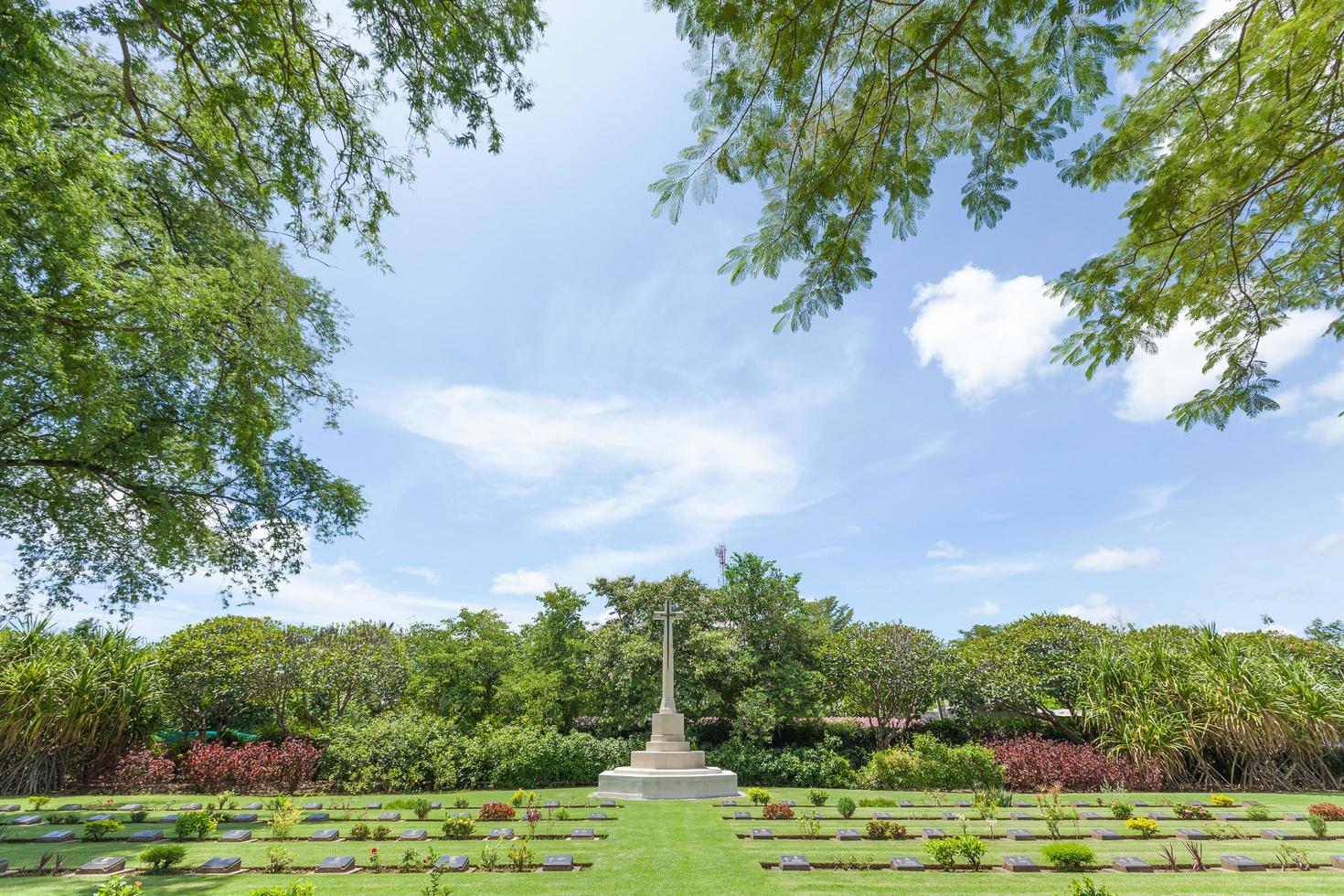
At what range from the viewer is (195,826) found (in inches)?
346

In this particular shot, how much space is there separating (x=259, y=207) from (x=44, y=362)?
4.99 meters

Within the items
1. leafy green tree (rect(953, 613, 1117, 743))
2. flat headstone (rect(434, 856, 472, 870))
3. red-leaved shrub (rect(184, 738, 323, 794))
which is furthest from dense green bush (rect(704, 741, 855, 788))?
flat headstone (rect(434, 856, 472, 870))

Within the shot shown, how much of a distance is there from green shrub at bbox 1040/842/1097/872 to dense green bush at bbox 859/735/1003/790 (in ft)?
25.6

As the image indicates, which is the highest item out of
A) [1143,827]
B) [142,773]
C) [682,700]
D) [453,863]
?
[682,700]

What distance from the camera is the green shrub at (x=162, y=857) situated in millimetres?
7016

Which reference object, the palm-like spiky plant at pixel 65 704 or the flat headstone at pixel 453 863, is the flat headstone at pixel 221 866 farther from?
the palm-like spiky plant at pixel 65 704

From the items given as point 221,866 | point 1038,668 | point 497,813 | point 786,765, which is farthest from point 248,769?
point 1038,668

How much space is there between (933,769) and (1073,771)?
10.7 ft

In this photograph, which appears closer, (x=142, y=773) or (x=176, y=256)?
(x=176, y=256)

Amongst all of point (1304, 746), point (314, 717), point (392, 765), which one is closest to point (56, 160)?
point (392, 765)

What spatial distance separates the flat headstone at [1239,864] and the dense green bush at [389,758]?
560 inches

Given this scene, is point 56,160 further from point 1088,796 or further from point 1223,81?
point 1088,796

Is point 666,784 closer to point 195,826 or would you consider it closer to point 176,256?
point 195,826

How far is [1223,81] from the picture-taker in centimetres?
443
